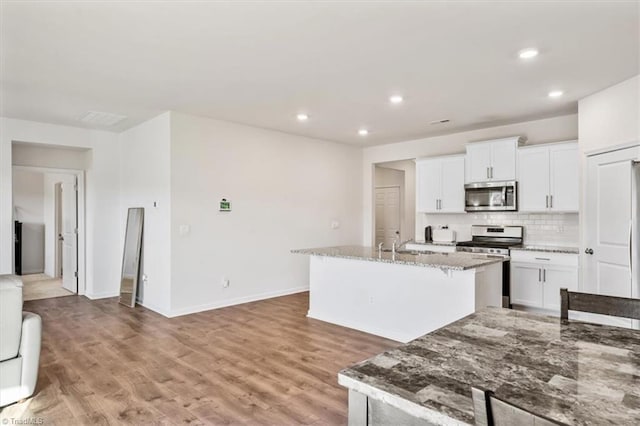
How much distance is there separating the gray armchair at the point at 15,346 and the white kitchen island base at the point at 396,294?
9.88 feet

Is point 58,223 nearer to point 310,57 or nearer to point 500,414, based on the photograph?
point 310,57

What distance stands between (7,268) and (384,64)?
5.70m

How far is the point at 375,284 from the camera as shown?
4398 mm

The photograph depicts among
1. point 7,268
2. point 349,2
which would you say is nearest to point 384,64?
point 349,2

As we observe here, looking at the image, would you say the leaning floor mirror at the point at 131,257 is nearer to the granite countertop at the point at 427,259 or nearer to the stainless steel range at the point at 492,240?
the granite countertop at the point at 427,259

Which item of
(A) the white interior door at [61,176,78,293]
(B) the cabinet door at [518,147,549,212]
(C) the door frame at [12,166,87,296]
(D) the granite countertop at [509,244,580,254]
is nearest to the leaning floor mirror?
(C) the door frame at [12,166,87,296]

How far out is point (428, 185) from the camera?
6.59 metres

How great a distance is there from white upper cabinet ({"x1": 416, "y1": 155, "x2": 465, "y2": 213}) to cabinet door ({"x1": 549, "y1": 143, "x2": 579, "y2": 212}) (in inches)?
51.0

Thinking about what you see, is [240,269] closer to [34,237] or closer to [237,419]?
[237,419]

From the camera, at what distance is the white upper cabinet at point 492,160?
5.57m

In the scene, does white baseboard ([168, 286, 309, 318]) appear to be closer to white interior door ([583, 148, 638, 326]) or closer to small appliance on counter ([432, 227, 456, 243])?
small appliance on counter ([432, 227, 456, 243])

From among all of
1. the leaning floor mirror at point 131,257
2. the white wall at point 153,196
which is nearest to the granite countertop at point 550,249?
the white wall at point 153,196

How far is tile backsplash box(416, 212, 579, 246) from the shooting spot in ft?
17.9

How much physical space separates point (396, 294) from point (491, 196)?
2.63 metres
